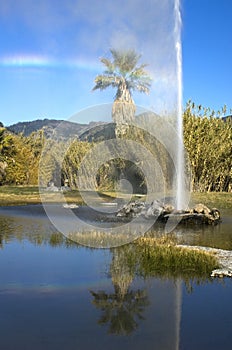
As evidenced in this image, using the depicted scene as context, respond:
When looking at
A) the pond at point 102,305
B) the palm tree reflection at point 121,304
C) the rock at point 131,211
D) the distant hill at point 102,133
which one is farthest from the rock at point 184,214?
the distant hill at point 102,133

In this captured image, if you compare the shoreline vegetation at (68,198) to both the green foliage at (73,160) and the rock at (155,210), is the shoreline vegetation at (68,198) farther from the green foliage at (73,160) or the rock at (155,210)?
the green foliage at (73,160)

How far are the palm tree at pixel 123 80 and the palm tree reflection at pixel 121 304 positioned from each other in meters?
41.3

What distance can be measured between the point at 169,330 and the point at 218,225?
14.2m

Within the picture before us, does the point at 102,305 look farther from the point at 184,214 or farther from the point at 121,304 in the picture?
the point at 184,214

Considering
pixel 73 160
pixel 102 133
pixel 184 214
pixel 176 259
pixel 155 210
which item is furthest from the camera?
pixel 102 133

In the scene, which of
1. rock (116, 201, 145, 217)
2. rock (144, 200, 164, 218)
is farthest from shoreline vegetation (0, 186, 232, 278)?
rock (116, 201, 145, 217)

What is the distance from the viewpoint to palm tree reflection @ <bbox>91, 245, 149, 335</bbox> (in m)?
7.46

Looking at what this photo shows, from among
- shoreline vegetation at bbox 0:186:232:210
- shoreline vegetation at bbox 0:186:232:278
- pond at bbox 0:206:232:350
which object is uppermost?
shoreline vegetation at bbox 0:186:232:210

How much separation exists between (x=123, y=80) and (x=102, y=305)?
47.0 meters

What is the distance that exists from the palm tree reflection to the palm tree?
41333 mm

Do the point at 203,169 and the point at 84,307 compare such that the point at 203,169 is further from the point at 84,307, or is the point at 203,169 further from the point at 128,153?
the point at 84,307

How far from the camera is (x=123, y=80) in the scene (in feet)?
174

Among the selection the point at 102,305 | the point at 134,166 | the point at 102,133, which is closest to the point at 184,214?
the point at 102,305

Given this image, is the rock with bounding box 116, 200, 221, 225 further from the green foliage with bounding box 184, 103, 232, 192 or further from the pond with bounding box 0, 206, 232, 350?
the green foliage with bounding box 184, 103, 232, 192
